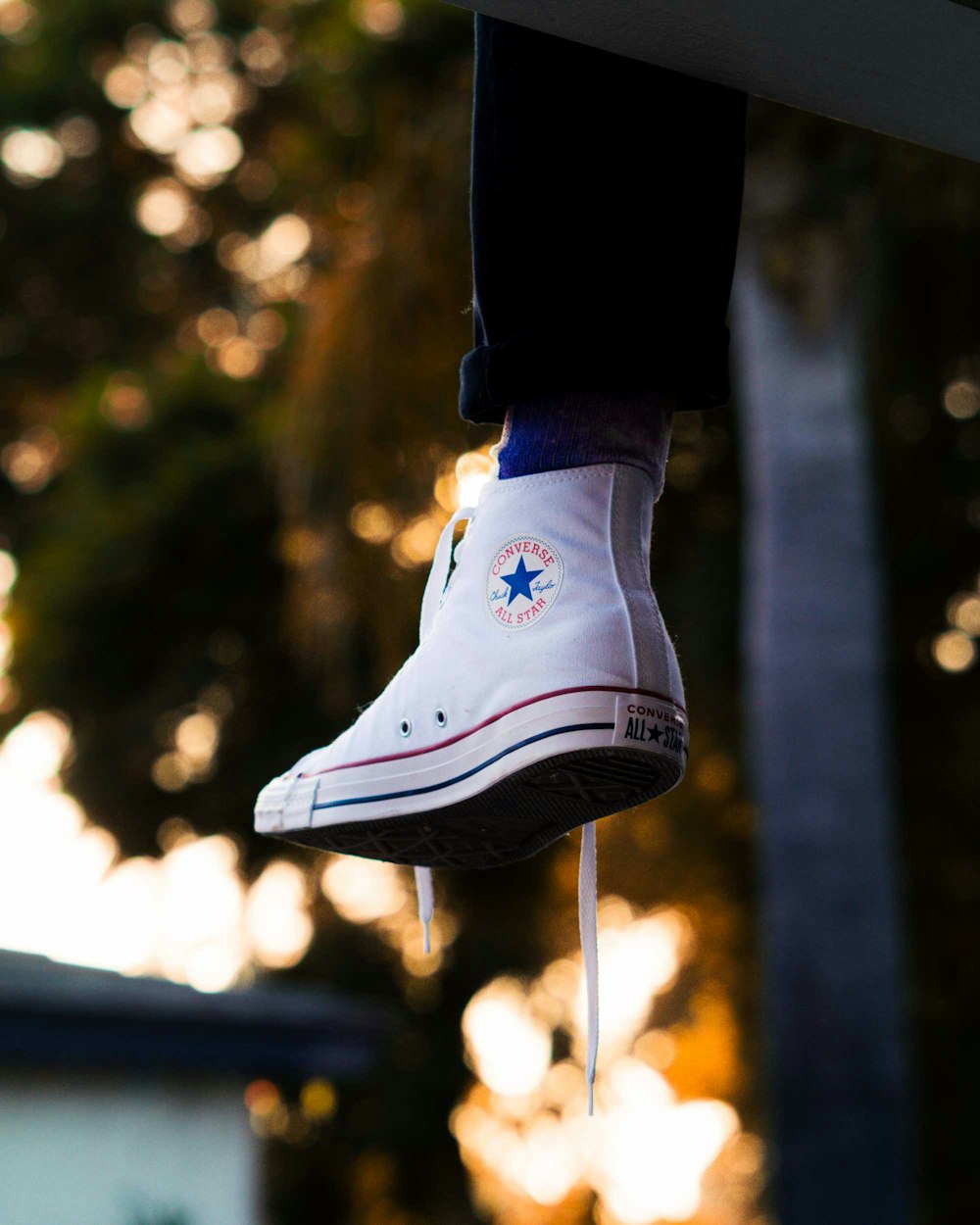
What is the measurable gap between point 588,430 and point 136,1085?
712 cm

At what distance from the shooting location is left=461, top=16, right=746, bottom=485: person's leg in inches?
57.0

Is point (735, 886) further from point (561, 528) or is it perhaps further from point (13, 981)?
point (561, 528)

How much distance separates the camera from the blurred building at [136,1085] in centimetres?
730

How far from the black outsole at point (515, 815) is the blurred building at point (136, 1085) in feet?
18.5

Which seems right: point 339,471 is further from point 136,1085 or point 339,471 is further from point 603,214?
point 603,214

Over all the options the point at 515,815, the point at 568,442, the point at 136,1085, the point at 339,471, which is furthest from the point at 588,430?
the point at 136,1085

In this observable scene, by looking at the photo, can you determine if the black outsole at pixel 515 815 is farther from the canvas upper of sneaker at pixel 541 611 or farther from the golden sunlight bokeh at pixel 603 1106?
the golden sunlight bokeh at pixel 603 1106

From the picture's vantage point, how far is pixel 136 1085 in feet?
26.2

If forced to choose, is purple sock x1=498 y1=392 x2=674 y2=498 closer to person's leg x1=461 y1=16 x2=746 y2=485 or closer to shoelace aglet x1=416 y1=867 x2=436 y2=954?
person's leg x1=461 y1=16 x2=746 y2=485

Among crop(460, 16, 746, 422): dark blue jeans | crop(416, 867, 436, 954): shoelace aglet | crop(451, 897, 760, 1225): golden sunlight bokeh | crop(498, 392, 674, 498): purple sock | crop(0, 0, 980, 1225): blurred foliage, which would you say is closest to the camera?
crop(460, 16, 746, 422): dark blue jeans

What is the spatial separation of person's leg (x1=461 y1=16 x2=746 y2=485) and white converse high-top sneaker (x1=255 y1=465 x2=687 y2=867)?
0.15 meters

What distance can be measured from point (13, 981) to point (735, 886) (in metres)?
5.69

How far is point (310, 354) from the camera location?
23.8 ft

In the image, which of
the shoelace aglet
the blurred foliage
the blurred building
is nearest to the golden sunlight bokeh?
the blurred foliage
